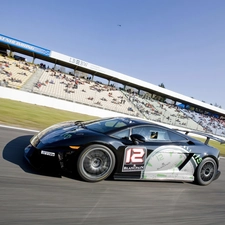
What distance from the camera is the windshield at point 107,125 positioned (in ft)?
14.4

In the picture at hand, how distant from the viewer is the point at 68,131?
4250mm

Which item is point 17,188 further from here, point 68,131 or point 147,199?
point 147,199

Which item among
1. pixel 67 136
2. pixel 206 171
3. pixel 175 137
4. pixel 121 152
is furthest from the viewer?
pixel 206 171

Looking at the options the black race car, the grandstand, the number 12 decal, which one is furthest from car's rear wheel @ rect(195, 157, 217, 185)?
the grandstand

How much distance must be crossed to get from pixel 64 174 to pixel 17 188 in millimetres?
924

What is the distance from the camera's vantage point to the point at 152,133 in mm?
4664

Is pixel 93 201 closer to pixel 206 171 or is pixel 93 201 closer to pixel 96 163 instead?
pixel 96 163

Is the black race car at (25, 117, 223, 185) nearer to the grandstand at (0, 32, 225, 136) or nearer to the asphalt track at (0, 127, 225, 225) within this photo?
the asphalt track at (0, 127, 225, 225)

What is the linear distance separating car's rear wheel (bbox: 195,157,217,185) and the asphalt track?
43cm

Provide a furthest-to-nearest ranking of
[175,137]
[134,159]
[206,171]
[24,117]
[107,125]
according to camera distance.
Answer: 1. [24,117]
2. [206,171]
3. [175,137]
4. [107,125]
5. [134,159]

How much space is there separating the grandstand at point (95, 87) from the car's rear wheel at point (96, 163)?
14.8 metres

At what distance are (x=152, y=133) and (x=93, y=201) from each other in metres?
1.89

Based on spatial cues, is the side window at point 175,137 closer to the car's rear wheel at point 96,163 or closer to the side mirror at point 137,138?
the side mirror at point 137,138

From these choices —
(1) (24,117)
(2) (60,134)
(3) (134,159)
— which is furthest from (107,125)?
(1) (24,117)
